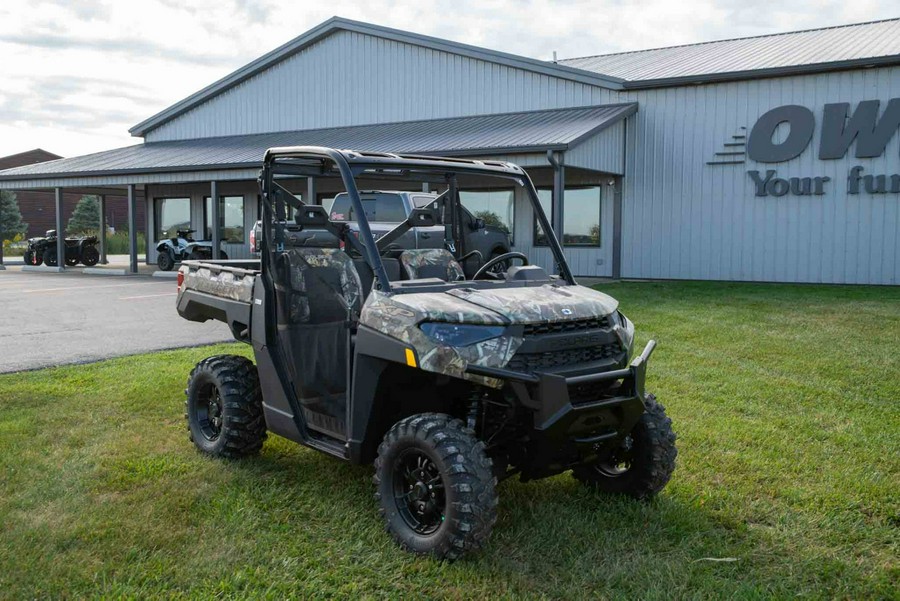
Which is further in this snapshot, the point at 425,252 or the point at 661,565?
the point at 425,252

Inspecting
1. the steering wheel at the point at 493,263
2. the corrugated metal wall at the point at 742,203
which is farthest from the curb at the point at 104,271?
the steering wheel at the point at 493,263

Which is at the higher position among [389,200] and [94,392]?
[389,200]

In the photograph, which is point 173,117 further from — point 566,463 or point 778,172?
point 566,463

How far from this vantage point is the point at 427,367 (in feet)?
12.3

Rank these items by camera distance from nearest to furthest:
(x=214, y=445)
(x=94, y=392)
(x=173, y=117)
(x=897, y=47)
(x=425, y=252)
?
(x=425, y=252) < (x=214, y=445) < (x=94, y=392) < (x=897, y=47) < (x=173, y=117)

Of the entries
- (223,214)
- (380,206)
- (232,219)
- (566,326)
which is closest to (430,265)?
(566,326)

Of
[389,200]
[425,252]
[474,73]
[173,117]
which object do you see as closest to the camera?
[425,252]

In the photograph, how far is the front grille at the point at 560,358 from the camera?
3.80 meters

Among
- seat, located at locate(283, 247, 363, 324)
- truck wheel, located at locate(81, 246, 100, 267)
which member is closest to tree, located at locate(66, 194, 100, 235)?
truck wheel, located at locate(81, 246, 100, 267)

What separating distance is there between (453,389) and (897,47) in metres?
17.6

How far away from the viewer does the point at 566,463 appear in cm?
407

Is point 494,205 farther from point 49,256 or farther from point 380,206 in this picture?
point 49,256

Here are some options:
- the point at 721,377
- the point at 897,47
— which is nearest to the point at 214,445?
the point at 721,377

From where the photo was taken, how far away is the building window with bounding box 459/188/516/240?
21641mm
